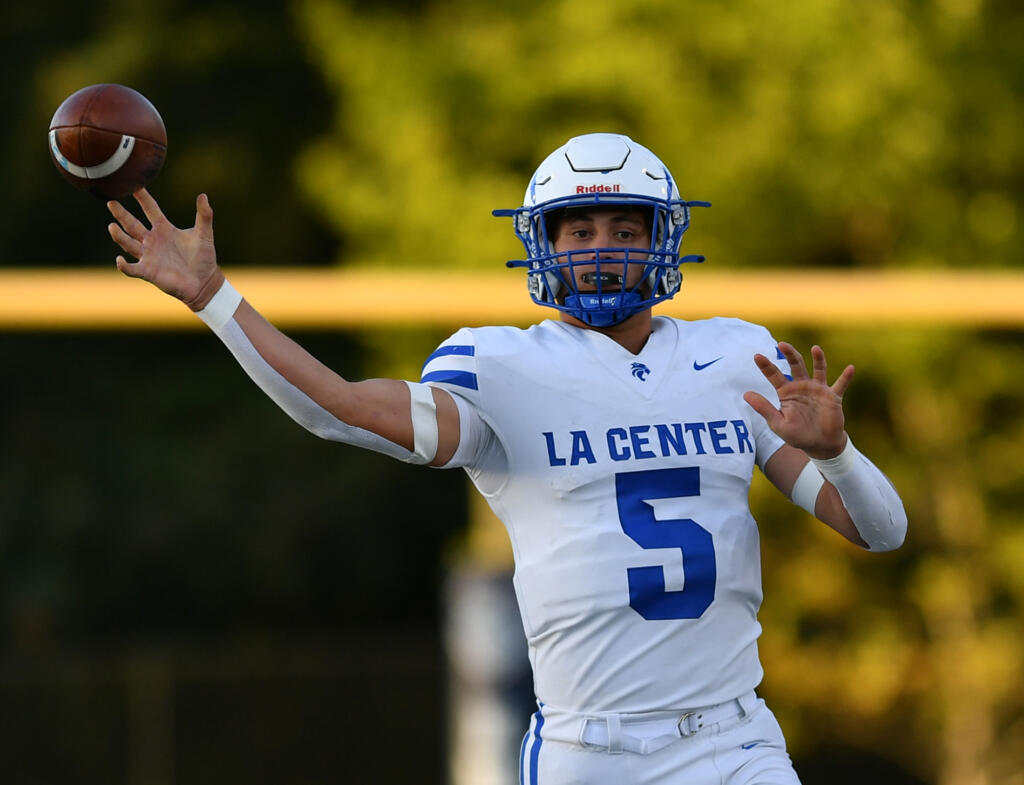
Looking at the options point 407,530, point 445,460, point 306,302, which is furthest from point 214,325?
point 407,530

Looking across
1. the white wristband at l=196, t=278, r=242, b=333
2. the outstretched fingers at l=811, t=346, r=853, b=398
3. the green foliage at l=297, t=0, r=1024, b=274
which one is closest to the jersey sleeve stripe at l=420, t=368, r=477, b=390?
the white wristband at l=196, t=278, r=242, b=333

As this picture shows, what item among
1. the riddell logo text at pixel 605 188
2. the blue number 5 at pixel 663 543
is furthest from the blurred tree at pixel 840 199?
the blue number 5 at pixel 663 543

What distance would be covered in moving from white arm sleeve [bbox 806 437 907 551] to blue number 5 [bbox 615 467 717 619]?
0.93 feet

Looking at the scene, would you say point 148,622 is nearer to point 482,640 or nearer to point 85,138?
point 482,640

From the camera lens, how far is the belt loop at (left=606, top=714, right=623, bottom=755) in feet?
10.5

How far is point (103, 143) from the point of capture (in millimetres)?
3361

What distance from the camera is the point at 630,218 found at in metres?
3.49

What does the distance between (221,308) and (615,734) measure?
44.3 inches

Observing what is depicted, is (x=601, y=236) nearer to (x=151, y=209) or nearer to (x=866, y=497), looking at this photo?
(x=866, y=497)

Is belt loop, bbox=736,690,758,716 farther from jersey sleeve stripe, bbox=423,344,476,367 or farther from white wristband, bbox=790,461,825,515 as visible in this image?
jersey sleeve stripe, bbox=423,344,476,367

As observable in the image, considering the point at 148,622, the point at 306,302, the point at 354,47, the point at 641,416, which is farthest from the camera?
the point at 148,622

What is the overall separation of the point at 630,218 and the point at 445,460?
694 mm

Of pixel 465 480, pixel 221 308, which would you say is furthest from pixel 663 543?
pixel 465 480

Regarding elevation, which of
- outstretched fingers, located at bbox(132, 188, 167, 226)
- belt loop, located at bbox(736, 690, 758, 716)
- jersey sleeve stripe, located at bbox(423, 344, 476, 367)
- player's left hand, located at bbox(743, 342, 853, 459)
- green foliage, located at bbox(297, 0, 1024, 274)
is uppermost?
green foliage, located at bbox(297, 0, 1024, 274)
